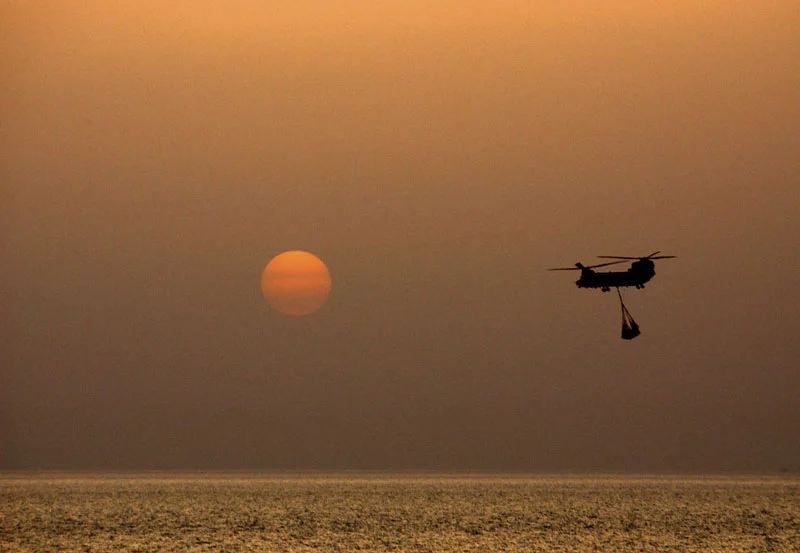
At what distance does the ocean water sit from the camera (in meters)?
80.1

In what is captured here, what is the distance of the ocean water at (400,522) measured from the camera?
80.1m

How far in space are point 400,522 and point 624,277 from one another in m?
29.7

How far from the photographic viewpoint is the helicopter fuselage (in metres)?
92.4

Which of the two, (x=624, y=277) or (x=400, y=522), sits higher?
(x=624, y=277)

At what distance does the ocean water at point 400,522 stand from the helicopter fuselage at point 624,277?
21226 millimetres

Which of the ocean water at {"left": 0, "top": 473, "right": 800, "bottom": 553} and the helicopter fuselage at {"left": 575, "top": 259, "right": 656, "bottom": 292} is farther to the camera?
the helicopter fuselage at {"left": 575, "top": 259, "right": 656, "bottom": 292}

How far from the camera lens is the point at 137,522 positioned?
3777 inches

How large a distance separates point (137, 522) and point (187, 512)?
10.8m

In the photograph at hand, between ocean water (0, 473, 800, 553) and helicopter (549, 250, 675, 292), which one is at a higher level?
helicopter (549, 250, 675, 292)

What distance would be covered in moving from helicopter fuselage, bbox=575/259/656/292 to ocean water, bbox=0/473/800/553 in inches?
836

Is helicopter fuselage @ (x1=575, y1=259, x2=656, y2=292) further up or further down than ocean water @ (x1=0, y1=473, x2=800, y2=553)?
further up

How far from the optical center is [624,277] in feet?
305

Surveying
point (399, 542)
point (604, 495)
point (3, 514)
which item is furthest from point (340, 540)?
point (604, 495)

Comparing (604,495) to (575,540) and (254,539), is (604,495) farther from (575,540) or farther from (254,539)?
(254,539)
